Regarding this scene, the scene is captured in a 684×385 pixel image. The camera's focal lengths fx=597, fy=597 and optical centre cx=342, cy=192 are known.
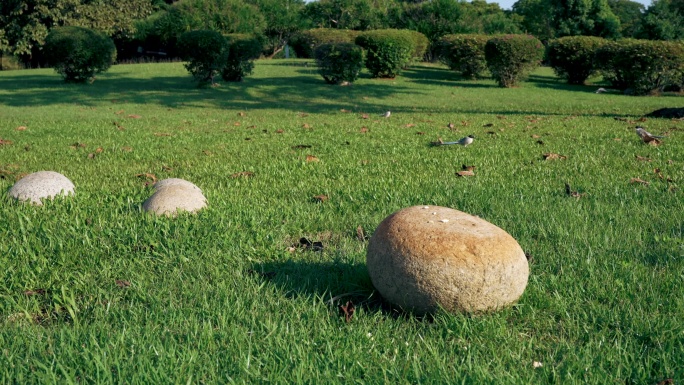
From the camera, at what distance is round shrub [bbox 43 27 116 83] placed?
66.3ft

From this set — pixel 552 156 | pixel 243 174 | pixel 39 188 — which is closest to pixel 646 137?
pixel 552 156

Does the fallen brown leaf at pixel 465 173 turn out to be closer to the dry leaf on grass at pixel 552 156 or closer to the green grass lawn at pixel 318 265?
the green grass lawn at pixel 318 265

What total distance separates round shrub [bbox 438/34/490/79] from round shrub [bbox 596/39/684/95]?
4.83 metres

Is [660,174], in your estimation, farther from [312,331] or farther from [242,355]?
[242,355]

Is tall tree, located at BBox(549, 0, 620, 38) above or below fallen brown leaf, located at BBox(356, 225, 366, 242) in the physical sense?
above


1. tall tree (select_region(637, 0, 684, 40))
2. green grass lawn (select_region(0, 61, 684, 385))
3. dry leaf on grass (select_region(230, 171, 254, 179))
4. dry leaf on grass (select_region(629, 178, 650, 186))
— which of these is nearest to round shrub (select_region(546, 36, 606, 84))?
tall tree (select_region(637, 0, 684, 40))

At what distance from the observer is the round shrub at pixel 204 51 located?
64.3ft

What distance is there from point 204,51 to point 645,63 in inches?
628

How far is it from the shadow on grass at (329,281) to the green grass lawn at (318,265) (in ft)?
0.05

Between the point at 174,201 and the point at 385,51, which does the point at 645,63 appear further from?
the point at 174,201

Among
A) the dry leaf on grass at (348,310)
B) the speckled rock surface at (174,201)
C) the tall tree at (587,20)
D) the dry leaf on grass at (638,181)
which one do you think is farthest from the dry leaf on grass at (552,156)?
the tall tree at (587,20)

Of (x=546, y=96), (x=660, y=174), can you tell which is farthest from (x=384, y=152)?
(x=546, y=96)

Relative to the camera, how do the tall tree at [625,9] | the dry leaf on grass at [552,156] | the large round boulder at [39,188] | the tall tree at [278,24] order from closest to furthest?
1. the large round boulder at [39,188]
2. the dry leaf on grass at [552,156]
3. the tall tree at [278,24]
4. the tall tree at [625,9]

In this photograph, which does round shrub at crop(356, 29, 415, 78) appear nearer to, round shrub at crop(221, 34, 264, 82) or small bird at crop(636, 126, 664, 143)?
round shrub at crop(221, 34, 264, 82)
